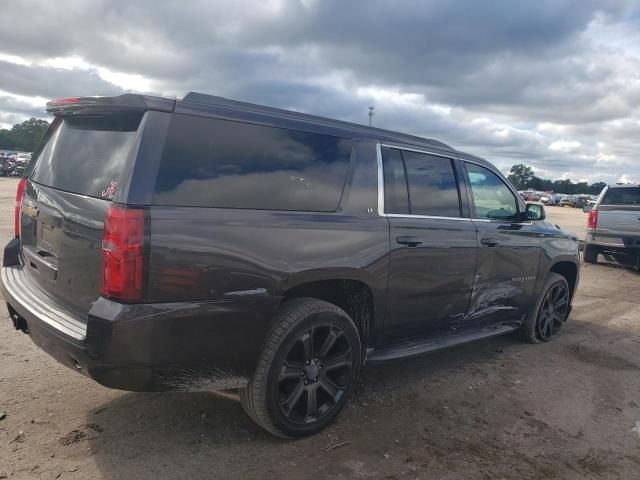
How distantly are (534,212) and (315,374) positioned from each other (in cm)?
308

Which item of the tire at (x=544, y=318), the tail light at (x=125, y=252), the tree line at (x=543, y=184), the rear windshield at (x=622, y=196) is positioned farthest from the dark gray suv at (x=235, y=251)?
the tree line at (x=543, y=184)

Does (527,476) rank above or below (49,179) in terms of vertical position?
below

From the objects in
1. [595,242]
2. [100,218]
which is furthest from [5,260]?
[595,242]

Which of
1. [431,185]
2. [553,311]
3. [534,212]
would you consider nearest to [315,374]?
[431,185]

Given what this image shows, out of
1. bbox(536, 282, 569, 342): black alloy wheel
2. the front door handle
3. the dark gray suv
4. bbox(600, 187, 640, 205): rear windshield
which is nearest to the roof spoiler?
the dark gray suv

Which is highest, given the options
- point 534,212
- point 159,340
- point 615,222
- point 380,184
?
point 380,184

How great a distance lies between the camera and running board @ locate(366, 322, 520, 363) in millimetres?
3785

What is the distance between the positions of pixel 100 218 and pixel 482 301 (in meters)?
3.21

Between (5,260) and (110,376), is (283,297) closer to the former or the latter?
(110,376)

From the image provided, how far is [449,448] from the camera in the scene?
10.8 ft

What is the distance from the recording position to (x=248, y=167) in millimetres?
3041

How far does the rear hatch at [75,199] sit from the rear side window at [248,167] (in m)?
0.23

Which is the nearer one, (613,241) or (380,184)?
(380,184)

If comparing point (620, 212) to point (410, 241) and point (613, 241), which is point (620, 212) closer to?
point (613, 241)
